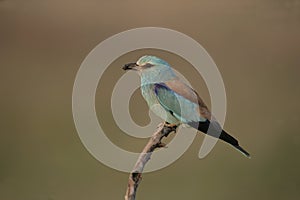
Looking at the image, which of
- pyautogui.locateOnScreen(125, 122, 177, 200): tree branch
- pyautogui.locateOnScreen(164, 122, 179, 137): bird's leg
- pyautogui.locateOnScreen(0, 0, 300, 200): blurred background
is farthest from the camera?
pyautogui.locateOnScreen(0, 0, 300, 200): blurred background

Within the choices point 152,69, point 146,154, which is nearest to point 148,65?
point 152,69

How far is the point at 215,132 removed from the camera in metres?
2.30

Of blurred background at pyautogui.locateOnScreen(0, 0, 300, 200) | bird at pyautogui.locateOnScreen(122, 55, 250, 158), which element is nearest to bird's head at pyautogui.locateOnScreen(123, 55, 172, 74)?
bird at pyautogui.locateOnScreen(122, 55, 250, 158)

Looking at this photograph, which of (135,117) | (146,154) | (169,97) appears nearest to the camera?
(146,154)

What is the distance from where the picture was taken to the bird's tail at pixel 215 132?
7.43 ft

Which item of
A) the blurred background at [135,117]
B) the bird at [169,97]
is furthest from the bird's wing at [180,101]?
the blurred background at [135,117]

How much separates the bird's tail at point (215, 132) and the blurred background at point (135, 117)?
0.03 metres

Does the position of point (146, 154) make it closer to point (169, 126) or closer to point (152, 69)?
point (169, 126)

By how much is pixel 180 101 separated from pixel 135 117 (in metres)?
0.23

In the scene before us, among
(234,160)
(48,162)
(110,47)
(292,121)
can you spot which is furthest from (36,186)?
(292,121)

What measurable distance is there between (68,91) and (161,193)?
1.63ft

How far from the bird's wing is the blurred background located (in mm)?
156

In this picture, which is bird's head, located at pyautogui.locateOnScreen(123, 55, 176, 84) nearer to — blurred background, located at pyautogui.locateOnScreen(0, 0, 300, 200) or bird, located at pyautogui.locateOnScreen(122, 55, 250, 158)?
bird, located at pyautogui.locateOnScreen(122, 55, 250, 158)

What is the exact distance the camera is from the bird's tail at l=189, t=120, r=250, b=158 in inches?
89.1
